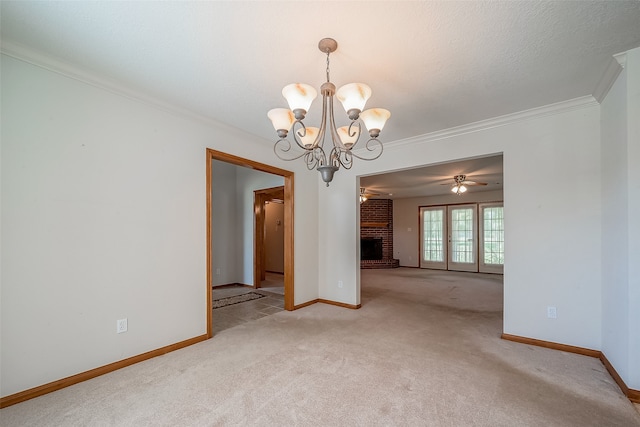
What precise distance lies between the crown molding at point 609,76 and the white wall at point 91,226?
3604 millimetres

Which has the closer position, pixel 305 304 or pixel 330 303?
pixel 305 304

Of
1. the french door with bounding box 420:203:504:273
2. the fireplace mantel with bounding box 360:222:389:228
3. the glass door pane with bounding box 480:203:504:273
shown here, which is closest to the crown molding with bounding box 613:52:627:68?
A: the french door with bounding box 420:203:504:273

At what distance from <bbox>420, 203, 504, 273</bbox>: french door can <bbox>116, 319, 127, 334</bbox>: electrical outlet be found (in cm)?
837

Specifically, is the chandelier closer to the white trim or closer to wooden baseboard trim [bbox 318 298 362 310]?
the white trim

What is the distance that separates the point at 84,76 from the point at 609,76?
416cm

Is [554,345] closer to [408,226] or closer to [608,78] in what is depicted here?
[608,78]

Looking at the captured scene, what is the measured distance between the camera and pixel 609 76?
220 cm

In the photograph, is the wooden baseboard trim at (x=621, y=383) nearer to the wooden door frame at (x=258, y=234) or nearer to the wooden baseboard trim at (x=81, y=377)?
the wooden baseboard trim at (x=81, y=377)

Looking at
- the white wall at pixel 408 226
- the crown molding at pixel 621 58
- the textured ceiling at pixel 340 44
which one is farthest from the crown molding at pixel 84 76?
the white wall at pixel 408 226

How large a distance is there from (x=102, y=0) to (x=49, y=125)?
1.13 metres

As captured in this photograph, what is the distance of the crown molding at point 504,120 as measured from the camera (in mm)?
2654

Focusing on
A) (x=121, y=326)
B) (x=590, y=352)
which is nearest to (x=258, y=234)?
(x=121, y=326)

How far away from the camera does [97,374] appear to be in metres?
2.24

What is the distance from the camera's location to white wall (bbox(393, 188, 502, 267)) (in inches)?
358
